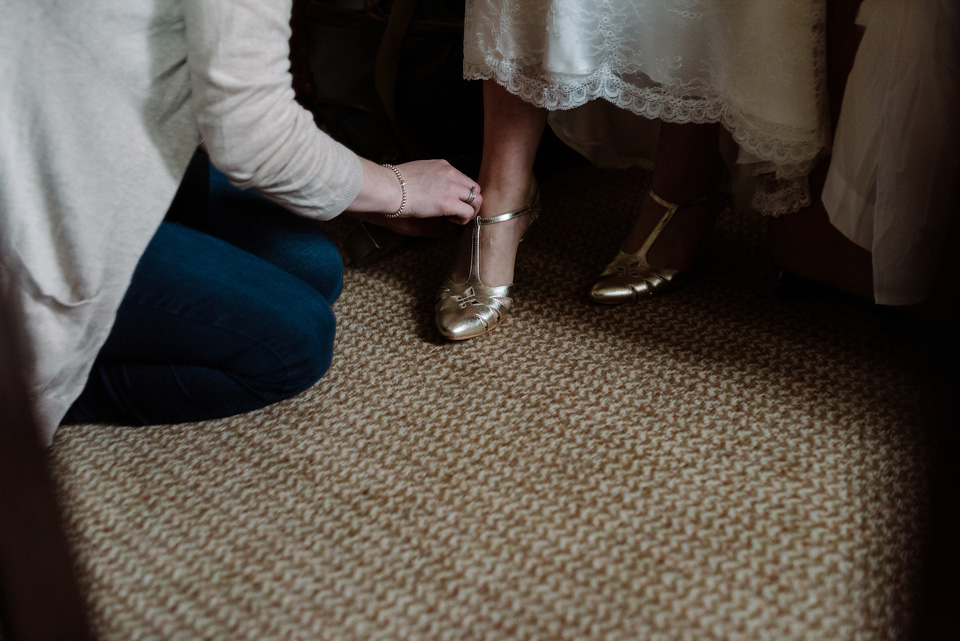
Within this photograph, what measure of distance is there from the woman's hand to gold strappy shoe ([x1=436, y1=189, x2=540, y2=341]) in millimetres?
52

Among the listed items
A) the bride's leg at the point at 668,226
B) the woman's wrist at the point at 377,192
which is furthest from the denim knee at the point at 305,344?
the bride's leg at the point at 668,226

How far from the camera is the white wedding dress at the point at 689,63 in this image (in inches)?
28.1

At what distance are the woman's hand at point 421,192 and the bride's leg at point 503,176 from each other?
4 cm

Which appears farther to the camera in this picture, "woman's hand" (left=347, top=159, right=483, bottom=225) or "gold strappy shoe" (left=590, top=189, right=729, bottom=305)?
"gold strappy shoe" (left=590, top=189, right=729, bottom=305)

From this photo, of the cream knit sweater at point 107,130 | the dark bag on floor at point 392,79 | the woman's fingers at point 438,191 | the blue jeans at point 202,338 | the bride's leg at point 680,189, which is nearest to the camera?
the cream knit sweater at point 107,130

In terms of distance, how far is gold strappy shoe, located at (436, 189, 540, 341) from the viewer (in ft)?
2.90

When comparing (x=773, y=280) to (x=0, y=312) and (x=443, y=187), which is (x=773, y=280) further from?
(x=0, y=312)

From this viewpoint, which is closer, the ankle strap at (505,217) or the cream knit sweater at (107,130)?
the cream knit sweater at (107,130)

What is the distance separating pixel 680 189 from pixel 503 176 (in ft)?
0.75

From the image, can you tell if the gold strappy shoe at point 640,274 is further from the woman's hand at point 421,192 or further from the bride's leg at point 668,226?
the woman's hand at point 421,192

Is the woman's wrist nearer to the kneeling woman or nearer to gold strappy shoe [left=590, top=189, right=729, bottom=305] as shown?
the kneeling woman

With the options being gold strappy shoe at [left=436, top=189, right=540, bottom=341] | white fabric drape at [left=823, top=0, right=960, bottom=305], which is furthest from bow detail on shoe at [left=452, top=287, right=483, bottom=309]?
white fabric drape at [left=823, top=0, right=960, bottom=305]

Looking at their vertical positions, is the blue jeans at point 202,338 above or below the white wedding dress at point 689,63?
below

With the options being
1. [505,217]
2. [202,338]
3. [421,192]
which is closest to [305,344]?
[202,338]
